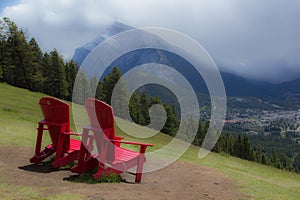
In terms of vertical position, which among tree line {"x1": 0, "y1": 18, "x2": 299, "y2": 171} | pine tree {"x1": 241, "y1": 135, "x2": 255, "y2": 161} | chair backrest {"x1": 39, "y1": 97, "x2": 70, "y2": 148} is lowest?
pine tree {"x1": 241, "y1": 135, "x2": 255, "y2": 161}

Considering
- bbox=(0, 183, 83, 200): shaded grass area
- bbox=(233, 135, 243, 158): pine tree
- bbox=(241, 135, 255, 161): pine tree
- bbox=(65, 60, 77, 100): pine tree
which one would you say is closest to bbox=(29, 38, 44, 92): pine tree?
bbox=(65, 60, 77, 100): pine tree

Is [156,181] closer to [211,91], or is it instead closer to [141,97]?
[211,91]

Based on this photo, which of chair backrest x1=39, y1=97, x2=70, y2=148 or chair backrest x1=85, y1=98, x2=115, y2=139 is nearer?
chair backrest x1=85, y1=98, x2=115, y2=139

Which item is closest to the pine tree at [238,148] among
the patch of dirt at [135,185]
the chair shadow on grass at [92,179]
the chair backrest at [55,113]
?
the patch of dirt at [135,185]

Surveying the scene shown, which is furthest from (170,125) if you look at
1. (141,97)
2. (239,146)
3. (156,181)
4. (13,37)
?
(156,181)

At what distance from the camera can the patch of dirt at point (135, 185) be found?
264 inches

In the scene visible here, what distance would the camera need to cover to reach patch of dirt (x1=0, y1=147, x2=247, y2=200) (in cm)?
670

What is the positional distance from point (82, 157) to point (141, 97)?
68.5 meters

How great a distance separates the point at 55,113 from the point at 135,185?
3490mm

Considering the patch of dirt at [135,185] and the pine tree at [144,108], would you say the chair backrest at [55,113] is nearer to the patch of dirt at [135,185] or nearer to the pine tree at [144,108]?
the patch of dirt at [135,185]

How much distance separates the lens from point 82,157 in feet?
28.5

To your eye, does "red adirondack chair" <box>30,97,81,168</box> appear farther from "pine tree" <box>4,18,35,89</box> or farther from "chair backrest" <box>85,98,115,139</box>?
"pine tree" <box>4,18,35,89</box>

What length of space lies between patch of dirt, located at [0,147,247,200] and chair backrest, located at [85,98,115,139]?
149 centimetres

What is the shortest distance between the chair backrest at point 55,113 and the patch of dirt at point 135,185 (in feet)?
4.28
